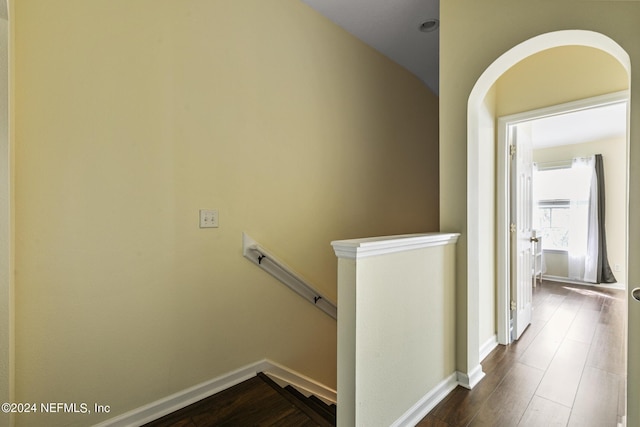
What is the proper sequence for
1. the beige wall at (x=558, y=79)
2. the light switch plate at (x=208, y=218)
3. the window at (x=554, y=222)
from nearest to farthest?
the light switch plate at (x=208, y=218) < the beige wall at (x=558, y=79) < the window at (x=554, y=222)

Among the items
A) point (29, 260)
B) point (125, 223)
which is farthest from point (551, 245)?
point (29, 260)

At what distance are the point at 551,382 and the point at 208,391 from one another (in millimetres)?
2277

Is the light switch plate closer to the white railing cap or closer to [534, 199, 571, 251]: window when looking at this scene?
the white railing cap

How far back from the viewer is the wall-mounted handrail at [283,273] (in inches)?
81.4

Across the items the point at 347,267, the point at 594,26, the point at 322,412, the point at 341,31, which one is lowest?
the point at 322,412

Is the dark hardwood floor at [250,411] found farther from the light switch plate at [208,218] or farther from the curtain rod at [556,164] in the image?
the curtain rod at [556,164]

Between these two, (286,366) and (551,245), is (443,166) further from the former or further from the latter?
(551,245)

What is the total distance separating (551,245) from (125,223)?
6943 millimetres

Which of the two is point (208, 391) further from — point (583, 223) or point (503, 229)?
point (583, 223)

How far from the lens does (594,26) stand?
1415 millimetres

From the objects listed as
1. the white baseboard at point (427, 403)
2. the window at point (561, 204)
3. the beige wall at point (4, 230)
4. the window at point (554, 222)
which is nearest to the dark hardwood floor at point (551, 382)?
the white baseboard at point (427, 403)

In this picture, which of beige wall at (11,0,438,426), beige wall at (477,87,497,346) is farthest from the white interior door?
beige wall at (11,0,438,426)

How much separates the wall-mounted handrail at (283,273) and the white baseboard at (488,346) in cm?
120

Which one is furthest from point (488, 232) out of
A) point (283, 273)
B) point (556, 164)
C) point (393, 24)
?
point (556, 164)
